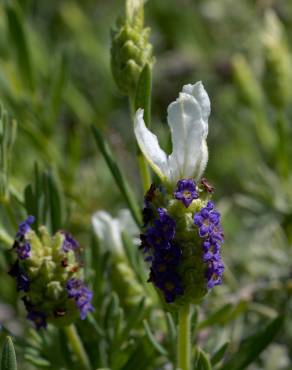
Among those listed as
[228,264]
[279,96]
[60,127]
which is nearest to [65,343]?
[228,264]

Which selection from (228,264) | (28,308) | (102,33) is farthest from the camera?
(102,33)

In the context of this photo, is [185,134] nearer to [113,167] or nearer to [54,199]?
[113,167]

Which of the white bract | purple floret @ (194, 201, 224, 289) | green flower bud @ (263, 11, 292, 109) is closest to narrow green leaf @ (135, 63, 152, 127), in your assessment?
the white bract

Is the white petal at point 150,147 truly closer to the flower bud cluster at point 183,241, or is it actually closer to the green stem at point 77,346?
the flower bud cluster at point 183,241

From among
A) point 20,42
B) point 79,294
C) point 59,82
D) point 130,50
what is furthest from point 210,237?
point 20,42

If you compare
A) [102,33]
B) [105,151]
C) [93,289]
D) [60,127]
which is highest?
[102,33]

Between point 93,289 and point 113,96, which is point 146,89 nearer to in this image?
point 93,289

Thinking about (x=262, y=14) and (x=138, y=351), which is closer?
(x=138, y=351)
